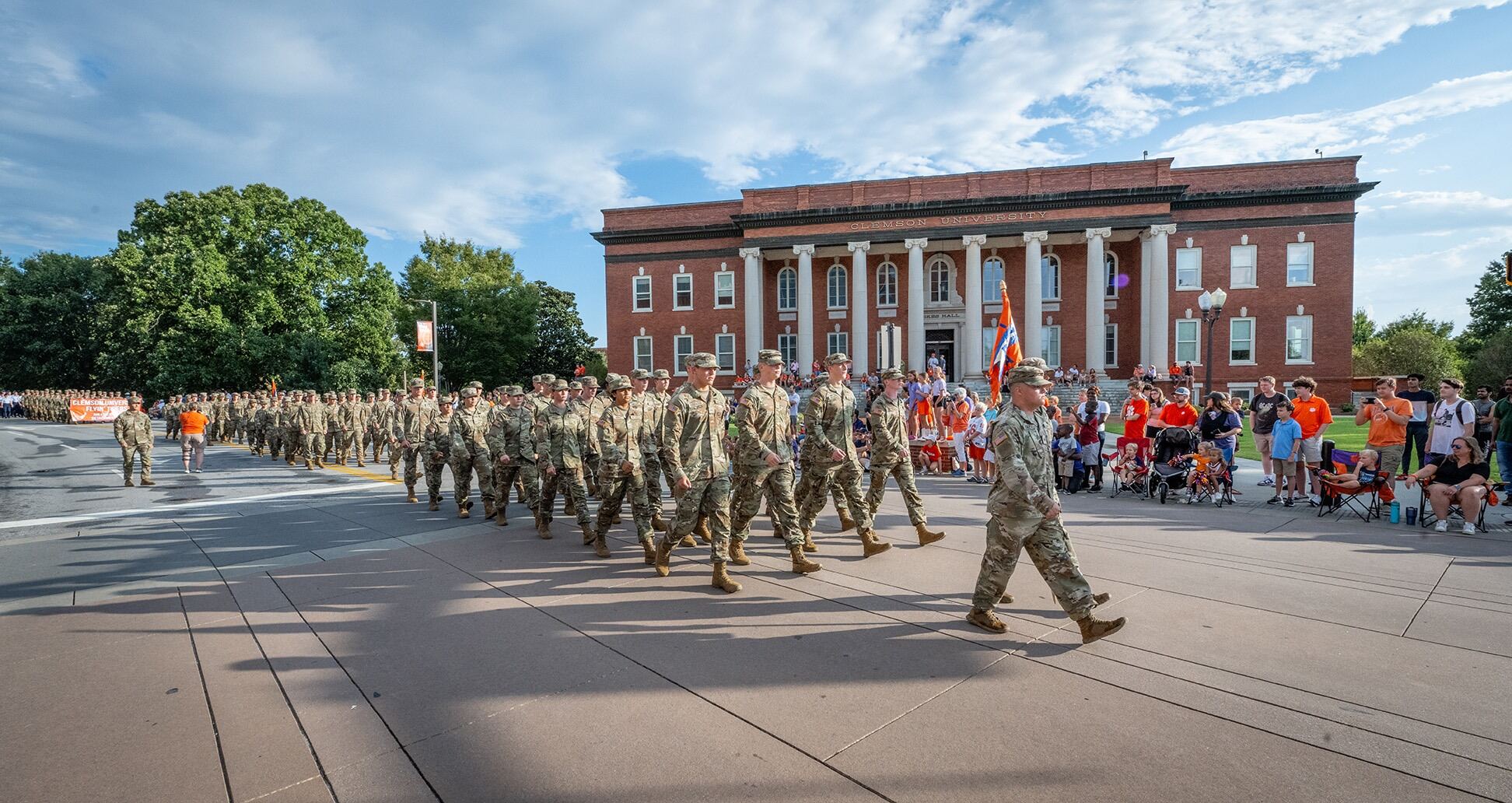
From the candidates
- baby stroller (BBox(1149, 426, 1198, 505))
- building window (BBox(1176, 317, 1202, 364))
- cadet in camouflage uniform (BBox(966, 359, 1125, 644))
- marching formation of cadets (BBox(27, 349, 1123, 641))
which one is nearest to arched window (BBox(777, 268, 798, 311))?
building window (BBox(1176, 317, 1202, 364))

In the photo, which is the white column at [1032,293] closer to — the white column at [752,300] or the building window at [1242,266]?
the building window at [1242,266]

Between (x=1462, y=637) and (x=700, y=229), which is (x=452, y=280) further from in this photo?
(x=1462, y=637)

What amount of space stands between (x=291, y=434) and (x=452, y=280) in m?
38.3

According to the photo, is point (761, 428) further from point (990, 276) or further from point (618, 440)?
point (990, 276)

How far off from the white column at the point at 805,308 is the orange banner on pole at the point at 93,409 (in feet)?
133

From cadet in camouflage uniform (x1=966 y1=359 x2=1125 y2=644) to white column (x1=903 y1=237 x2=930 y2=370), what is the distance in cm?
3024

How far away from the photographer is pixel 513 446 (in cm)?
955

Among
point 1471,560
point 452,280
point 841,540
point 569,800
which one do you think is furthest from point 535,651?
point 452,280

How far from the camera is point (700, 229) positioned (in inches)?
1542

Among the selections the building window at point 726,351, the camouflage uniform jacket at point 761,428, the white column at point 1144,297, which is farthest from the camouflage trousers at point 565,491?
the white column at point 1144,297

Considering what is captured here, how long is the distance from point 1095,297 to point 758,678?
1305 inches

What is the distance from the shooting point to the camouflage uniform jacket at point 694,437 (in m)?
6.87

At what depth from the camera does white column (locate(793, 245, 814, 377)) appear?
36000mm

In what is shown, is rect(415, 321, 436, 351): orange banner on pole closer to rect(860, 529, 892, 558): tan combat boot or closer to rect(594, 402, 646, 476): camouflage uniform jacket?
rect(594, 402, 646, 476): camouflage uniform jacket
